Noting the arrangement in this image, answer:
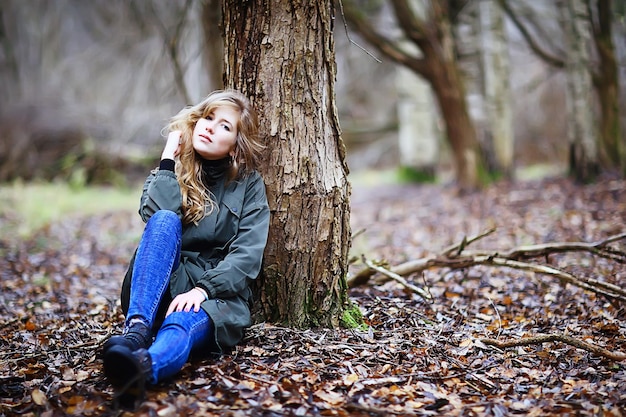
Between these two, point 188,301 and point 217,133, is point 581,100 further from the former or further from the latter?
point 188,301

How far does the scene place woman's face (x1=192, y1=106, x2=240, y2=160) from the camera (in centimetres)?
307

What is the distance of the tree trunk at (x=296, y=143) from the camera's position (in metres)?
3.07

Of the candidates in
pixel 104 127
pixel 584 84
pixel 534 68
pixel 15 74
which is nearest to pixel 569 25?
pixel 584 84

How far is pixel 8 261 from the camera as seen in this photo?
608 cm

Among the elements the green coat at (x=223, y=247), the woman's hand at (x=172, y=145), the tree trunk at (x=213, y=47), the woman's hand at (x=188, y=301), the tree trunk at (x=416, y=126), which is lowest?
the woman's hand at (x=188, y=301)

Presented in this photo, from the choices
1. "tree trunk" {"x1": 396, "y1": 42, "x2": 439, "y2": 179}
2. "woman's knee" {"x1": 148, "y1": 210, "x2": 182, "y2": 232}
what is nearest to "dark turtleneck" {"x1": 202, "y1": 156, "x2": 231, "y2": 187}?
"woman's knee" {"x1": 148, "y1": 210, "x2": 182, "y2": 232}

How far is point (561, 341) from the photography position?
2.94 meters

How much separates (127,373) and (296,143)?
147cm

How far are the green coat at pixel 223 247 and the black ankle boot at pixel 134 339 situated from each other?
11.1 inches

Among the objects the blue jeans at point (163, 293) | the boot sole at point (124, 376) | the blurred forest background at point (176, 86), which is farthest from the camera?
the blurred forest background at point (176, 86)

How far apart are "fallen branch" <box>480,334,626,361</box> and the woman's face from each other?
1.79m

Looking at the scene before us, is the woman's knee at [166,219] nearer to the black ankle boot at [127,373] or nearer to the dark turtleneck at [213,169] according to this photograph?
the dark turtleneck at [213,169]

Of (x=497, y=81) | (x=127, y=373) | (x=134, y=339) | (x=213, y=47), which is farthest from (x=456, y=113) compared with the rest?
(x=127, y=373)

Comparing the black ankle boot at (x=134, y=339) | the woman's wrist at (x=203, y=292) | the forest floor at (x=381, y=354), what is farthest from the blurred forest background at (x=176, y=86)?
the black ankle boot at (x=134, y=339)
